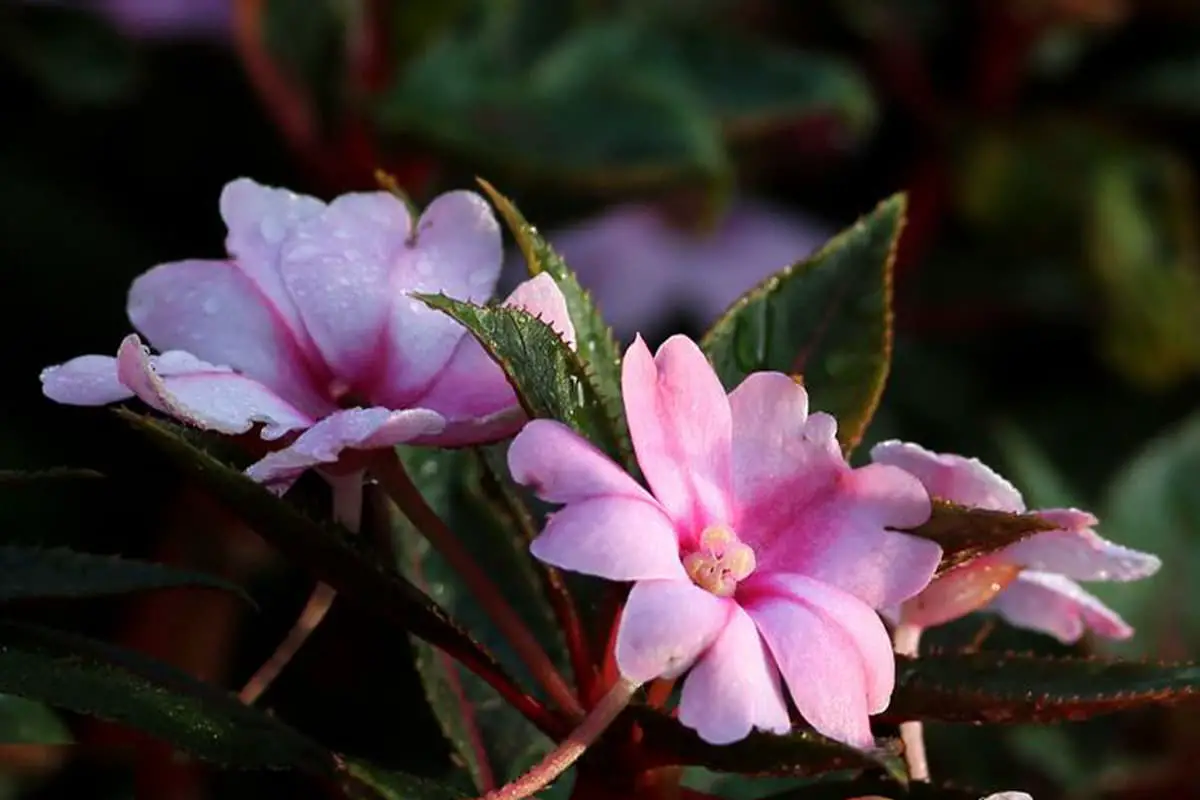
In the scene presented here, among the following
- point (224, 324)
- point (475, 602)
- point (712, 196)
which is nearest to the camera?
point (224, 324)

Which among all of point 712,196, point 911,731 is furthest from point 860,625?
point 712,196

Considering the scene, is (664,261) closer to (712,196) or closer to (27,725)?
(712,196)

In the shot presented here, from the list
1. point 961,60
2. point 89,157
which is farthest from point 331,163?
point 961,60

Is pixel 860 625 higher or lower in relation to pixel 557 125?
lower

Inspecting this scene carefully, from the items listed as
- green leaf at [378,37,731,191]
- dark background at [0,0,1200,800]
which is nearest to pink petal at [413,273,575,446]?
dark background at [0,0,1200,800]

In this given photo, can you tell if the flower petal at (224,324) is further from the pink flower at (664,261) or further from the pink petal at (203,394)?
the pink flower at (664,261)

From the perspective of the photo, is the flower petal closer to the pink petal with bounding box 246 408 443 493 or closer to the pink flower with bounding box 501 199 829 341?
the pink petal with bounding box 246 408 443 493

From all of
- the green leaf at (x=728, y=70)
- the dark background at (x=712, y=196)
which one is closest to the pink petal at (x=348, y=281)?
the dark background at (x=712, y=196)

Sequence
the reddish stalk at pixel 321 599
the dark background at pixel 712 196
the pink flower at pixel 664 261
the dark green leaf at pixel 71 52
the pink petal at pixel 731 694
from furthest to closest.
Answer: the pink flower at pixel 664 261 → the dark green leaf at pixel 71 52 → the dark background at pixel 712 196 → the reddish stalk at pixel 321 599 → the pink petal at pixel 731 694
